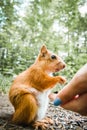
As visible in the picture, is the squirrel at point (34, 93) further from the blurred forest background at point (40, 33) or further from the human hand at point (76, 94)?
the blurred forest background at point (40, 33)

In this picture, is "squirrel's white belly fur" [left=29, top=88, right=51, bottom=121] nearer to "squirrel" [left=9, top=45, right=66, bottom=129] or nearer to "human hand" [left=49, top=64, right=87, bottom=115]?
"squirrel" [left=9, top=45, right=66, bottom=129]

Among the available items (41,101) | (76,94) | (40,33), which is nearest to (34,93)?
(41,101)

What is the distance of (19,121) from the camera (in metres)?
1.20

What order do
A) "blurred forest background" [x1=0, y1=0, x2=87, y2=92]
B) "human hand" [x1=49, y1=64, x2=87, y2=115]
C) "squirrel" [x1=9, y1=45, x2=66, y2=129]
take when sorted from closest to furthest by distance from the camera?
"human hand" [x1=49, y1=64, x2=87, y2=115]
"squirrel" [x1=9, y1=45, x2=66, y2=129]
"blurred forest background" [x1=0, y1=0, x2=87, y2=92]

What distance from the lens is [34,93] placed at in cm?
120

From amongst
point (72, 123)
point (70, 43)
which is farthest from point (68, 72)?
point (72, 123)

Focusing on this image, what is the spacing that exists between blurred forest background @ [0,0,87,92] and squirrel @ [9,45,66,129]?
2503 mm

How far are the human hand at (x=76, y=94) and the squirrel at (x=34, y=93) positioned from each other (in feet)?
2.18

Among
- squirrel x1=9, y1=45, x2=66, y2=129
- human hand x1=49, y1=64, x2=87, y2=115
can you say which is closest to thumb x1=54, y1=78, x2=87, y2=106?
human hand x1=49, y1=64, x2=87, y2=115

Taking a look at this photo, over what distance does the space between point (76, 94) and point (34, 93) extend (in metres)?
0.75

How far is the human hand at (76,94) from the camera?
444 mm

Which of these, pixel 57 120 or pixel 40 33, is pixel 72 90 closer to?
pixel 57 120

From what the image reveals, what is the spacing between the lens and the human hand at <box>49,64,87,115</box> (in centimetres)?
44

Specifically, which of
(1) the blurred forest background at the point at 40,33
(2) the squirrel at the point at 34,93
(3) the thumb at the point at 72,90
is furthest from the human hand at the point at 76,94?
(1) the blurred forest background at the point at 40,33
